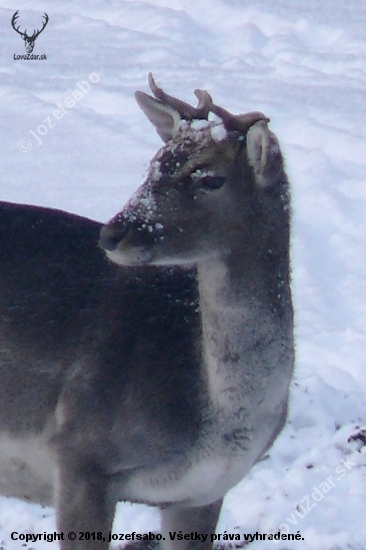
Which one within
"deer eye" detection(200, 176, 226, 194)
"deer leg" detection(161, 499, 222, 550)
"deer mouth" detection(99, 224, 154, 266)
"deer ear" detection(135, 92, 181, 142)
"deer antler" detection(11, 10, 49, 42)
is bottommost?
"deer antler" detection(11, 10, 49, 42)

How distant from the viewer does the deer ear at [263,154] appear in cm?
306

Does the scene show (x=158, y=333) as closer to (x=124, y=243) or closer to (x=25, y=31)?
(x=124, y=243)

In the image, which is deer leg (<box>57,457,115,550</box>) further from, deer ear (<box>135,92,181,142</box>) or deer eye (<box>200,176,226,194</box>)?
deer ear (<box>135,92,181,142</box>)

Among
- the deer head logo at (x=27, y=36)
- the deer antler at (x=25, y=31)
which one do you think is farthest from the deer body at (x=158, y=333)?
the deer antler at (x=25, y=31)

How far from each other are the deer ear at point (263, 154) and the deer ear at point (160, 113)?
312 millimetres

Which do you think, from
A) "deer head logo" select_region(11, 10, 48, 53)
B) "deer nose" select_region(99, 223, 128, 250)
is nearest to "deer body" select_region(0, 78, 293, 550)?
"deer nose" select_region(99, 223, 128, 250)

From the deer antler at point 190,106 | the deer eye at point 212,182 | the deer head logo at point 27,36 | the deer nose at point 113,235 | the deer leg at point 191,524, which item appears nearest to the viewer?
the deer nose at point 113,235

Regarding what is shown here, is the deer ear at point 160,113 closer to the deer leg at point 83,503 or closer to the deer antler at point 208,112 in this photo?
the deer antler at point 208,112

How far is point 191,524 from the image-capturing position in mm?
4004

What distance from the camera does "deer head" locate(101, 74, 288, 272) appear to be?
3.04 meters

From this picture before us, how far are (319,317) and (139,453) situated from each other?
9.69 feet

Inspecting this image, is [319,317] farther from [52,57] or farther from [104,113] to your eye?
[52,57]

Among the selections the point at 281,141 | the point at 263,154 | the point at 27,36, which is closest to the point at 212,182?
the point at 263,154

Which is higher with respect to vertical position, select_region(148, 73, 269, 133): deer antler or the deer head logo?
select_region(148, 73, 269, 133): deer antler
